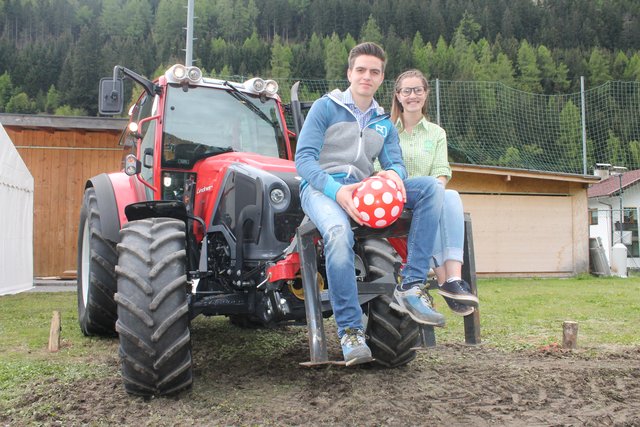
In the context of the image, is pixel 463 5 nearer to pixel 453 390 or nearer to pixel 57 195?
pixel 57 195

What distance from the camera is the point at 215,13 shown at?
62.4 meters

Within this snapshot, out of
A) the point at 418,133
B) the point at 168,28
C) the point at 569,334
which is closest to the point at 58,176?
the point at 418,133

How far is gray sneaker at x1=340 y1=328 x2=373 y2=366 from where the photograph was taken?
122 inches

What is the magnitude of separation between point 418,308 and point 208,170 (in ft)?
6.61

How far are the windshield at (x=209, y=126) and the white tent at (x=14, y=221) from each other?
4695mm

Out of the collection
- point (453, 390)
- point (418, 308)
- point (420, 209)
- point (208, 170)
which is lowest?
point (453, 390)

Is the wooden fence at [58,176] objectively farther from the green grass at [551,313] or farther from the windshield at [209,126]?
the windshield at [209,126]


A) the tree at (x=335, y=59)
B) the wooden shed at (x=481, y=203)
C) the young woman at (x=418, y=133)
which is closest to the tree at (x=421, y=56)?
the tree at (x=335, y=59)

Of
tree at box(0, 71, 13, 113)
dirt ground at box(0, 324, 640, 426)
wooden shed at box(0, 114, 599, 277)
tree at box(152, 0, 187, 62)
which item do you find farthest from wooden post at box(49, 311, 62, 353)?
tree at box(0, 71, 13, 113)

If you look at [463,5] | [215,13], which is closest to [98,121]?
[215,13]

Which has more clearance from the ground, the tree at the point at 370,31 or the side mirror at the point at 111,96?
the tree at the point at 370,31

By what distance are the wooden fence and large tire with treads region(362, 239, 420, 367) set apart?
8.98m

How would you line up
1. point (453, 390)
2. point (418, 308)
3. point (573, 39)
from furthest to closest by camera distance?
1. point (573, 39)
2. point (453, 390)
3. point (418, 308)

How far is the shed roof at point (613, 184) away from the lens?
28150 millimetres
